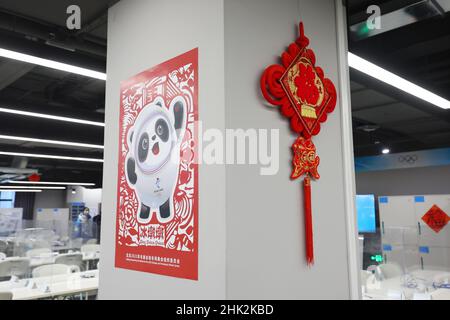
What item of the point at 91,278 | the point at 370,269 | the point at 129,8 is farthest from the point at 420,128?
the point at 129,8

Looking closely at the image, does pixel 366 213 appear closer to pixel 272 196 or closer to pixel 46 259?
pixel 46 259

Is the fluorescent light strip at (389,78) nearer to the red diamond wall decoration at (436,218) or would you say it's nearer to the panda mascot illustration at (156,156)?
the panda mascot illustration at (156,156)

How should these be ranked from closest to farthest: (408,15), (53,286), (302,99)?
1. (302,99)
2. (408,15)
3. (53,286)

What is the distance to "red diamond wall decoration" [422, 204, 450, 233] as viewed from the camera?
25.2ft

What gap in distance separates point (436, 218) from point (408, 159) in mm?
2114

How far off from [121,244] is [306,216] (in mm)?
1024

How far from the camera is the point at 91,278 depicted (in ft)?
17.4

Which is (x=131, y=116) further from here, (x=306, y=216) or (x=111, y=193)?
(x=306, y=216)

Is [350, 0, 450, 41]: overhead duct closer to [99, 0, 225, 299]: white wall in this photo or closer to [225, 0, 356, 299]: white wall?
[225, 0, 356, 299]: white wall

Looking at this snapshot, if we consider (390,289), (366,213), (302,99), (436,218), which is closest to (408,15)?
(302,99)

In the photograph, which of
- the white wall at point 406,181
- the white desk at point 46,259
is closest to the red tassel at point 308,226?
the white desk at point 46,259

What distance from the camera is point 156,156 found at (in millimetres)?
1990

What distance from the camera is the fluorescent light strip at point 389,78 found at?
290 centimetres

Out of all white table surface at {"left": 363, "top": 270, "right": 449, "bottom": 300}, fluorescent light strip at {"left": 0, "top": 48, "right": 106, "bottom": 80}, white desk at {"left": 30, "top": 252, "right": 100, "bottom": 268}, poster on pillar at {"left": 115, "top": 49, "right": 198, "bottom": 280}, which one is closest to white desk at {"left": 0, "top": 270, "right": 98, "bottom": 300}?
white desk at {"left": 30, "top": 252, "right": 100, "bottom": 268}
